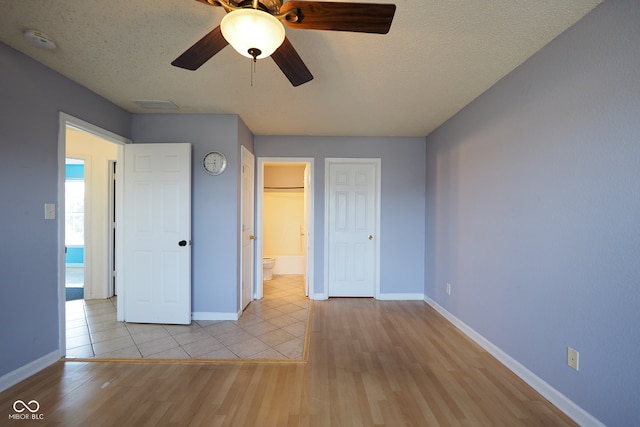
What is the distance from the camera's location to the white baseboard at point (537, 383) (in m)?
1.54

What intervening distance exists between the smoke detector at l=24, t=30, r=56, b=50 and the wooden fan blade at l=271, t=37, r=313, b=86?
1599 millimetres

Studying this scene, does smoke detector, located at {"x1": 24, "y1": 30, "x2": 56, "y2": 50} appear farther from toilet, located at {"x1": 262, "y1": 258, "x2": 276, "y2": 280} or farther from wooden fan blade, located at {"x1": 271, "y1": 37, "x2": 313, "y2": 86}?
toilet, located at {"x1": 262, "y1": 258, "x2": 276, "y2": 280}

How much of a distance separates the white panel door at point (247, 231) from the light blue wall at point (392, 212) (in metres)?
0.90

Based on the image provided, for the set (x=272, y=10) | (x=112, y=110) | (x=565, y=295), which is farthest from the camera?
(x=112, y=110)

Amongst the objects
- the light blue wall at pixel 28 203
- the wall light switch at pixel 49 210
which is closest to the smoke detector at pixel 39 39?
the light blue wall at pixel 28 203

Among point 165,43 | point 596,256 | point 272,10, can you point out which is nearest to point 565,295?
point 596,256

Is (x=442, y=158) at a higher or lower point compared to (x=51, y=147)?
higher

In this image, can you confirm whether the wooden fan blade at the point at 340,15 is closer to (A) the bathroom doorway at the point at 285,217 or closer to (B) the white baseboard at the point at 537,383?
(B) the white baseboard at the point at 537,383

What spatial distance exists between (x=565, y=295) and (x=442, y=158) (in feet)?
6.83

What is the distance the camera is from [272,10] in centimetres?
125

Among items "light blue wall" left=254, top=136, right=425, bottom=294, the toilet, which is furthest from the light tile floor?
the toilet

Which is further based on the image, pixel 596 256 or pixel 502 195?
pixel 502 195

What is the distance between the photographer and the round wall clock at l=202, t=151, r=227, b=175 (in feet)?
9.83

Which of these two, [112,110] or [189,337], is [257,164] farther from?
[189,337]
